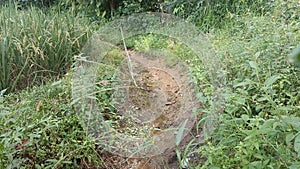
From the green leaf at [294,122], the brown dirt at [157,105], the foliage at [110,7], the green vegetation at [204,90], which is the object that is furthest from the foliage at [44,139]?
the foliage at [110,7]

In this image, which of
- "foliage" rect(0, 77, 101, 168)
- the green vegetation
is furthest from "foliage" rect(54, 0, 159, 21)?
"foliage" rect(0, 77, 101, 168)

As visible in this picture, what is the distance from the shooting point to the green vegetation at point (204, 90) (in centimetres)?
128

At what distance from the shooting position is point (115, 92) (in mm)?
2111

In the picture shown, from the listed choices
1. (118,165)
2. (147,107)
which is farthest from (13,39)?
(118,165)


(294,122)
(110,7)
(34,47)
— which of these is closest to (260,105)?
(294,122)

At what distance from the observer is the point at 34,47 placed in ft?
8.89

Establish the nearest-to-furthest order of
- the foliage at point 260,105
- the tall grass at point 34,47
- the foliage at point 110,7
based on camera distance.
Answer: the foliage at point 260,105, the tall grass at point 34,47, the foliage at point 110,7

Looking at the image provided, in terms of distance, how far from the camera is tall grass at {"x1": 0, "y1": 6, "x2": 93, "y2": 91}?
270 cm

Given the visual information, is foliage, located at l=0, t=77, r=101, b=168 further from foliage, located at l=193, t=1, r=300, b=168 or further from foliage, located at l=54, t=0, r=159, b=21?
foliage, located at l=54, t=0, r=159, b=21

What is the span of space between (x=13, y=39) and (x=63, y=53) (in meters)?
0.44

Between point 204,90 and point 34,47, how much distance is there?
1576 millimetres

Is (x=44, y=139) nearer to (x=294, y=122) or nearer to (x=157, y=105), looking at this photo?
(x=157, y=105)

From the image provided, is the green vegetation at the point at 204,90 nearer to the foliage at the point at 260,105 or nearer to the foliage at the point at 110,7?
the foliage at the point at 260,105

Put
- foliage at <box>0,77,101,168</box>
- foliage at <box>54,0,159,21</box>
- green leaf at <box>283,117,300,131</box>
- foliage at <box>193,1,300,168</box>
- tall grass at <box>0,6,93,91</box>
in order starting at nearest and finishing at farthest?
green leaf at <box>283,117,300,131</box>
foliage at <box>193,1,300,168</box>
foliage at <box>0,77,101,168</box>
tall grass at <box>0,6,93,91</box>
foliage at <box>54,0,159,21</box>
